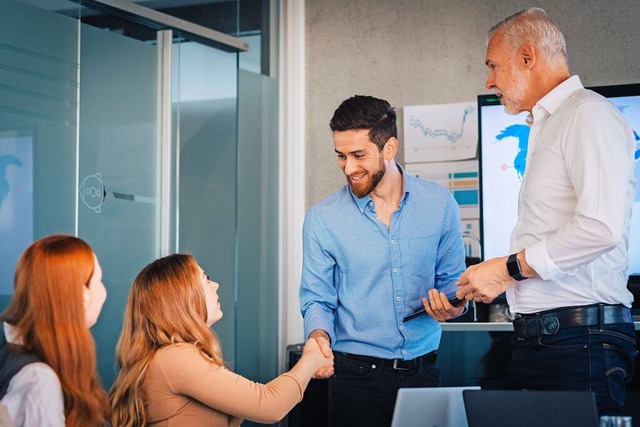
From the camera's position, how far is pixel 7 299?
309 cm

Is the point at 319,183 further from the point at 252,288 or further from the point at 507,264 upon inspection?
the point at 507,264

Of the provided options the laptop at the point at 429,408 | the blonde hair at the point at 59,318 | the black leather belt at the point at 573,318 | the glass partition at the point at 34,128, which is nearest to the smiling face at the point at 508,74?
the black leather belt at the point at 573,318

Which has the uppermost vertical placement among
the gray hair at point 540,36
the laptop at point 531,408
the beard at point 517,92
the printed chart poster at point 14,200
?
the gray hair at point 540,36

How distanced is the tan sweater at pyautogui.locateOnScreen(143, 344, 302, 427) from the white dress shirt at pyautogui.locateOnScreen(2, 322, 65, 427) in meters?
0.46

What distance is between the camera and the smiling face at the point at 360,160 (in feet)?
9.81

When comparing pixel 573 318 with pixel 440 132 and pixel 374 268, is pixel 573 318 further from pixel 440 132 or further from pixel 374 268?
pixel 440 132

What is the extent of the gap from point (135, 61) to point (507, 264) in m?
2.22

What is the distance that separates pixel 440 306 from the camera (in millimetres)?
2707

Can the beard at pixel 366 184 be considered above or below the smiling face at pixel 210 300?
above

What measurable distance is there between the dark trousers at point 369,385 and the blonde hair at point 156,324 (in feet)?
2.18

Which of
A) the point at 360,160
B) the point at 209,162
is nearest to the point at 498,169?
the point at 209,162

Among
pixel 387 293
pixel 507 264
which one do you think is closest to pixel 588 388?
pixel 507 264

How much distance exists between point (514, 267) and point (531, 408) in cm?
52

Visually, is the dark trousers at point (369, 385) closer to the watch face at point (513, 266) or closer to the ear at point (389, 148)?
the ear at point (389, 148)
